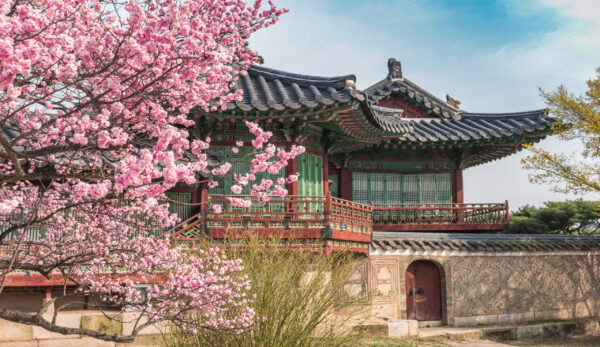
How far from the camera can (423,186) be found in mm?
19500

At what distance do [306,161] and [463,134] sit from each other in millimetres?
6770

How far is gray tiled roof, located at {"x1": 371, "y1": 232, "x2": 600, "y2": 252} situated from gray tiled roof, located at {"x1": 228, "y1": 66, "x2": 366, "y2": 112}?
451cm

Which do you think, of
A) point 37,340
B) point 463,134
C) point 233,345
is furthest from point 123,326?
point 463,134

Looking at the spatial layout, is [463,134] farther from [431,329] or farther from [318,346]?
[318,346]

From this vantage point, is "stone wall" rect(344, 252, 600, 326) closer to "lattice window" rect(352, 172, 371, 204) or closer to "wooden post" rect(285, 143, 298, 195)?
"wooden post" rect(285, 143, 298, 195)

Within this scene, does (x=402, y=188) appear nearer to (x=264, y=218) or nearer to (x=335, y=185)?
(x=335, y=185)

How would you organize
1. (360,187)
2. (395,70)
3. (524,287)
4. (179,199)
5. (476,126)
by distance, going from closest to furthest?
(179,199) < (524,287) < (360,187) < (476,126) < (395,70)

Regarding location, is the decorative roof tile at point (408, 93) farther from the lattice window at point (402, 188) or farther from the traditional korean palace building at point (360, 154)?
the lattice window at point (402, 188)

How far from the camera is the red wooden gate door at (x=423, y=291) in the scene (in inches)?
621

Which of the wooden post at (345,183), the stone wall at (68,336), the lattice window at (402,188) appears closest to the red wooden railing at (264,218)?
the stone wall at (68,336)

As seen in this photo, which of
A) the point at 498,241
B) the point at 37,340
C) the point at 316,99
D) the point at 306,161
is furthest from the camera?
the point at 498,241

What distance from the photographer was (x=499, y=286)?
53.4ft

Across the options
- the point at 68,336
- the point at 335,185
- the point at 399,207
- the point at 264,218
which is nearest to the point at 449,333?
the point at 399,207

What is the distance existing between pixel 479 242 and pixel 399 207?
10.4 feet
